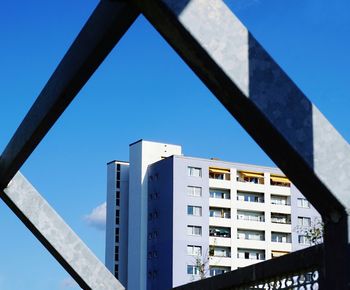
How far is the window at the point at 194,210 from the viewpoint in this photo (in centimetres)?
5541

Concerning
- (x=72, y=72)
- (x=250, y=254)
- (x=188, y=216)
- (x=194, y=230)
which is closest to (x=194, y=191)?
(x=188, y=216)

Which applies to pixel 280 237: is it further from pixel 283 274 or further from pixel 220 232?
pixel 283 274

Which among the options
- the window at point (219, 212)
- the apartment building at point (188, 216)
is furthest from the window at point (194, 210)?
the window at point (219, 212)

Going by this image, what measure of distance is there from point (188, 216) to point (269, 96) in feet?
172

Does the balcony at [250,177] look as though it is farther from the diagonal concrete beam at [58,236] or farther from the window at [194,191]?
the diagonal concrete beam at [58,236]

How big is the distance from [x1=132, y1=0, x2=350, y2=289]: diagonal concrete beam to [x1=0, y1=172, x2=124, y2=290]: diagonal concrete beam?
11.9 ft

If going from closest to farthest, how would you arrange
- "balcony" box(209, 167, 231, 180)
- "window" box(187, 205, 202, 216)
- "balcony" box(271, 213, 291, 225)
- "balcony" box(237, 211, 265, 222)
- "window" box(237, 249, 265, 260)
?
1. "window" box(187, 205, 202, 216)
2. "balcony" box(209, 167, 231, 180)
3. "window" box(237, 249, 265, 260)
4. "balcony" box(237, 211, 265, 222)
5. "balcony" box(271, 213, 291, 225)

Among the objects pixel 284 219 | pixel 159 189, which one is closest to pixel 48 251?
pixel 159 189

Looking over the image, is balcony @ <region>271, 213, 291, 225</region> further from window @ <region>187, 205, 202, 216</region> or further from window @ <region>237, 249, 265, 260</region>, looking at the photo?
window @ <region>187, 205, 202, 216</region>

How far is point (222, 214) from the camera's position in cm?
5844

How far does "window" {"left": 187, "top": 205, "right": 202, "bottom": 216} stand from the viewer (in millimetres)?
55406

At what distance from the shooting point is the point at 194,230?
55.6m

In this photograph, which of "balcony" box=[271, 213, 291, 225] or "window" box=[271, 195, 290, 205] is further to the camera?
"window" box=[271, 195, 290, 205]

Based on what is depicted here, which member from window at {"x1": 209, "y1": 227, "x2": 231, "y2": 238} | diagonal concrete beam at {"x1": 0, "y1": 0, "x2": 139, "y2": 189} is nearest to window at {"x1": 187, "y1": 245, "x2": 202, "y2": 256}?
window at {"x1": 209, "y1": 227, "x2": 231, "y2": 238}
